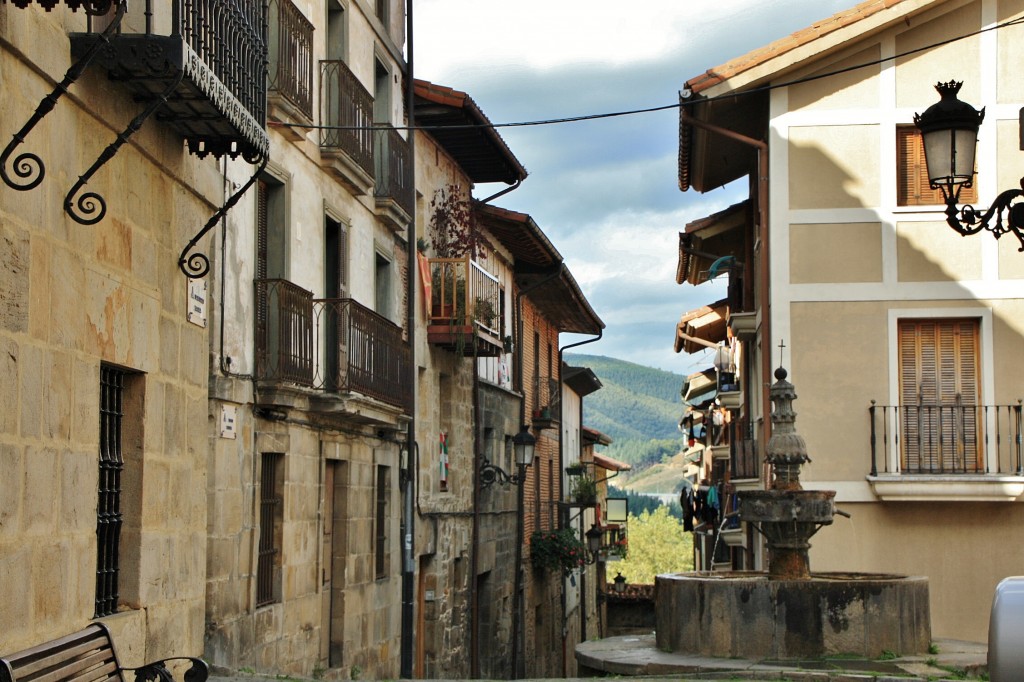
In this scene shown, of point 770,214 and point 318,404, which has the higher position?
point 770,214

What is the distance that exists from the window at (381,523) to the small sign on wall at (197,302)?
8605 millimetres

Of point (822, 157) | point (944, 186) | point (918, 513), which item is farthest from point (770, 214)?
point (944, 186)

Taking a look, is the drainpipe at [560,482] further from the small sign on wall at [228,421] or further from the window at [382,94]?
the small sign on wall at [228,421]

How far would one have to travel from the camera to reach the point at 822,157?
1814 centimetres

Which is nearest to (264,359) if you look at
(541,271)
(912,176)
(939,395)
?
(939,395)

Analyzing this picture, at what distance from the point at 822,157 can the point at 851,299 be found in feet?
5.82

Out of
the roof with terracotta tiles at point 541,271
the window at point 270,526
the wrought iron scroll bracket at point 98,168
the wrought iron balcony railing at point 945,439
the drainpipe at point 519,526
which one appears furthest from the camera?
the drainpipe at point 519,526

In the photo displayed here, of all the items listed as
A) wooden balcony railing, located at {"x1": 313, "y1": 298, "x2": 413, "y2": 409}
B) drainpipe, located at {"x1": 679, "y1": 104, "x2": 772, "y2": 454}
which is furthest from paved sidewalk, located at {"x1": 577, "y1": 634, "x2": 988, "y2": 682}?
drainpipe, located at {"x1": 679, "y1": 104, "x2": 772, "y2": 454}

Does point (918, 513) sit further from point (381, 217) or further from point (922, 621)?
point (381, 217)

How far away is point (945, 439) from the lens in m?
17.5

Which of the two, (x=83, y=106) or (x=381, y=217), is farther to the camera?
(x=381, y=217)

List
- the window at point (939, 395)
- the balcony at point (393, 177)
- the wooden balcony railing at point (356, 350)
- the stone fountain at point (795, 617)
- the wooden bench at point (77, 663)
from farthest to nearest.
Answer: the balcony at point (393, 177) < the window at point (939, 395) < the wooden balcony railing at point (356, 350) < the stone fountain at point (795, 617) < the wooden bench at point (77, 663)

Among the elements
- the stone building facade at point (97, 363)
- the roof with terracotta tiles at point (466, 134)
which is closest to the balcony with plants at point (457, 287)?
the roof with terracotta tiles at point (466, 134)

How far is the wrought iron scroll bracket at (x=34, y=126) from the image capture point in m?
6.51
